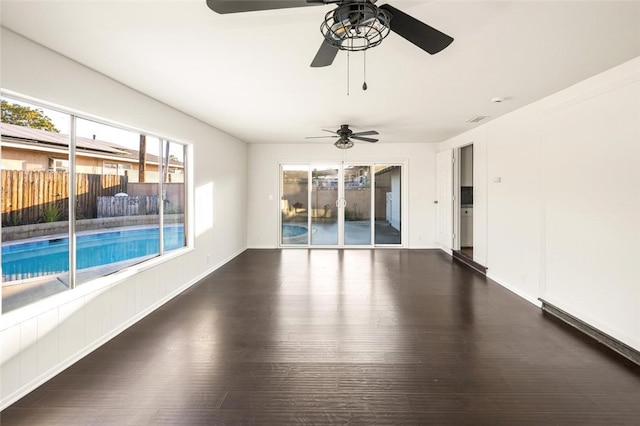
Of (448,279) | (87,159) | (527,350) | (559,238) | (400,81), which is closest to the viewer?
(527,350)

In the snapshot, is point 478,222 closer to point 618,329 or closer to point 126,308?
point 618,329

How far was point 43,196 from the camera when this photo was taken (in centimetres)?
240

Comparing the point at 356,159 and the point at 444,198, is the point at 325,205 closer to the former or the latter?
the point at 356,159

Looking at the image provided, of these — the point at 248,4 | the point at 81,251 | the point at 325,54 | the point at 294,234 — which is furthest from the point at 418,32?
the point at 294,234

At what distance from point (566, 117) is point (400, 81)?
1879mm

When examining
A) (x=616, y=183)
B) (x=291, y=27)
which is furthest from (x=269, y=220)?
(x=616, y=183)

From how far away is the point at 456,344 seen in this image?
2.71 meters

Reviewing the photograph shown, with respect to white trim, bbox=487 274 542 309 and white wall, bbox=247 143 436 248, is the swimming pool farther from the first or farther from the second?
white trim, bbox=487 274 542 309

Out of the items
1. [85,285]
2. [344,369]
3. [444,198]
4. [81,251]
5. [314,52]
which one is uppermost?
[314,52]

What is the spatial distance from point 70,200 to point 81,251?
1.58 ft

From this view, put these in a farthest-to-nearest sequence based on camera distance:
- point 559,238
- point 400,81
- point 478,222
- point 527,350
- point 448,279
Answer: point 478,222, point 448,279, point 559,238, point 400,81, point 527,350

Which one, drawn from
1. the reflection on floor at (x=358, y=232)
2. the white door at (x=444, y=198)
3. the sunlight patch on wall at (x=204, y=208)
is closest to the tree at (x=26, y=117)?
the sunlight patch on wall at (x=204, y=208)

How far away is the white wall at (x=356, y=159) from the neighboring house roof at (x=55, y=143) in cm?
385

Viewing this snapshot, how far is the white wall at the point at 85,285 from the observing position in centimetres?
204
